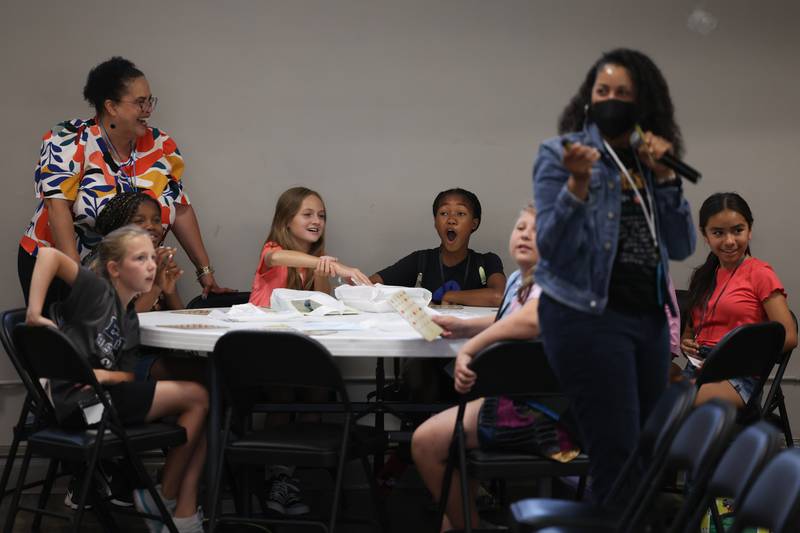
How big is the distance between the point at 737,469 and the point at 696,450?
0.16m

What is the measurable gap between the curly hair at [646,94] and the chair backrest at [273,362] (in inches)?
40.6

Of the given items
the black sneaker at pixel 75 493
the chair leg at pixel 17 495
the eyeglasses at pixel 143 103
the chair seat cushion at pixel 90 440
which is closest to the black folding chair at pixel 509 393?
the chair seat cushion at pixel 90 440

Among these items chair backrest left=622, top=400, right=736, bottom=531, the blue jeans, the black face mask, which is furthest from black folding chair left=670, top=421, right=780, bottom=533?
the black face mask

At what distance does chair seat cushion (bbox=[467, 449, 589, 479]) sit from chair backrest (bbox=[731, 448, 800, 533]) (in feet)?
3.68

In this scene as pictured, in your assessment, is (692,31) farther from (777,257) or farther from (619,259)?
(619,259)

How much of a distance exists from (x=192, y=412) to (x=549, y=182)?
66.9 inches

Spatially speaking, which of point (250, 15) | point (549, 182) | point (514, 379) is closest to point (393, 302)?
point (514, 379)

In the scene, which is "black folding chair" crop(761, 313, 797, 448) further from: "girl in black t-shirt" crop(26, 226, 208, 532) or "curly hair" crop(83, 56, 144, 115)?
"curly hair" crop(83, 56, 144, 115)

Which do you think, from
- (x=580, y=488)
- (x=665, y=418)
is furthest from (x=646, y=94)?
(x=580, y=488)

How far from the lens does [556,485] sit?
3951 millimetres

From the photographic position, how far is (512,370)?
273cm

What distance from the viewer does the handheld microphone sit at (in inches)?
85.0

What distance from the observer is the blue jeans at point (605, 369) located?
7.36 feet

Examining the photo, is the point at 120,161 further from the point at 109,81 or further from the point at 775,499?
the point at 775,499
